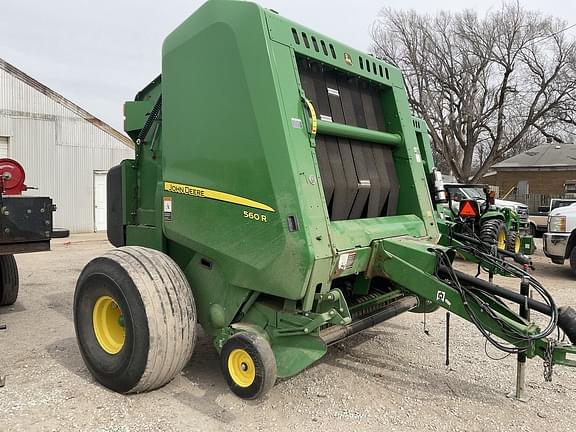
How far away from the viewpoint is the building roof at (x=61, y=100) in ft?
50.6

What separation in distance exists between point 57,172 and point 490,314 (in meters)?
16.4

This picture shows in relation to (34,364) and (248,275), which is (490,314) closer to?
(248,275)

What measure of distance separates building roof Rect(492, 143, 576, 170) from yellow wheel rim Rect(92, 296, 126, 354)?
33.5 metres

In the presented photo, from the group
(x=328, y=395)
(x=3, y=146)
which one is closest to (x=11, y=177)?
(x=328, y=395)

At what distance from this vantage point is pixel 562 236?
360 inches

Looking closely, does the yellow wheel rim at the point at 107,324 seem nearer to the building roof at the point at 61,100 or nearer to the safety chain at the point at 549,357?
the safety chain at the point at 549,357

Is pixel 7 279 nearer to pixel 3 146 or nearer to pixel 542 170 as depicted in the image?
pixel 3 146

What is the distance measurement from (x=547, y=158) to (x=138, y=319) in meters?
35.1

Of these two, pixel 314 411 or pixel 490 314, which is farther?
pixel 314 411

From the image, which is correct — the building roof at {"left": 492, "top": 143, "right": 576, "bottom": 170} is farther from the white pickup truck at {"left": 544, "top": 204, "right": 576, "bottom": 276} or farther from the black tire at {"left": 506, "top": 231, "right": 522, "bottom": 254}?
the white pickup truck at {"left": 544, "top": 204, "right": 576, "bottom": 276}

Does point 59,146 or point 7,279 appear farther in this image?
point 59,146

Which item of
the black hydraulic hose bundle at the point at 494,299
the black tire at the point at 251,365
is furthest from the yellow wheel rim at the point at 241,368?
the black hydraulic hose bundle at the point at 494,299

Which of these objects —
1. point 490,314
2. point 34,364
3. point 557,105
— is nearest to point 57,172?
point 34,364

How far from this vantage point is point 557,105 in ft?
86.8
